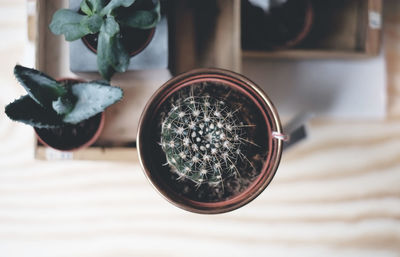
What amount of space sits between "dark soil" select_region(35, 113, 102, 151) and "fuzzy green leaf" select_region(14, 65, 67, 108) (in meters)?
0.09

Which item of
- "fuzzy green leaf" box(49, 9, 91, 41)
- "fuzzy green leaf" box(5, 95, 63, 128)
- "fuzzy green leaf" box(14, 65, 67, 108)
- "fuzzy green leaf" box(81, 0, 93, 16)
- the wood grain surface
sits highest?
"fuzzy green leaf" box(81, 0, 93, 16)

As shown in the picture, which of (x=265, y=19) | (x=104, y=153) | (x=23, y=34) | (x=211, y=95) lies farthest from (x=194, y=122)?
(x=23, y=34)

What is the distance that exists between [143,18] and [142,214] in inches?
15.6

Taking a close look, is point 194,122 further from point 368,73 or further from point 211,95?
point 368,73

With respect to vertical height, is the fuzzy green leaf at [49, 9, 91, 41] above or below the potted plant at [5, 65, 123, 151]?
above

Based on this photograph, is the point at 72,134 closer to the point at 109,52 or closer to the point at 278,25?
the point at 109,52

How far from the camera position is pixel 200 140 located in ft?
1.48

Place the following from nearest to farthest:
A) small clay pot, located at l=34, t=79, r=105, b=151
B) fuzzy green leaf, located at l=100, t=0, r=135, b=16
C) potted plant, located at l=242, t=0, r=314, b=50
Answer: fuzzy green leaf, located at l=100, t=0, r=135, b=16, small clay pot, located at l=34, t=79, r=105, b=151, potted plant, located at l=242, t=0, r=314, b=50

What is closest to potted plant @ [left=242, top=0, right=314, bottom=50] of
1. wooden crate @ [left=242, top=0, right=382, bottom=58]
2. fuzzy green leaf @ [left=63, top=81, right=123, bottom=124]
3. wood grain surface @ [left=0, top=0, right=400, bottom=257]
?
wooden crate @ [left=242, top=0, right=382, bottom=58]

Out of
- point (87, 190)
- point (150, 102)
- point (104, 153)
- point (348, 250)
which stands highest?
point (150, 102)

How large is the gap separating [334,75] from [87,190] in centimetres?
56

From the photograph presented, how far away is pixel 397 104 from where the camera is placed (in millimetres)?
734

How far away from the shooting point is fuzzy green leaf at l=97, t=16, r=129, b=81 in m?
0.46

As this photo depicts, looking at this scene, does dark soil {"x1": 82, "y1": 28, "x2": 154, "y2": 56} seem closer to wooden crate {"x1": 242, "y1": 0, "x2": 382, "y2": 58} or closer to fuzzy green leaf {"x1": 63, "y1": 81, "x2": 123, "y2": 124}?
fuzzy green leaf {"x1": 63, "y1": 81, "x2": 123, "y2": 124}
